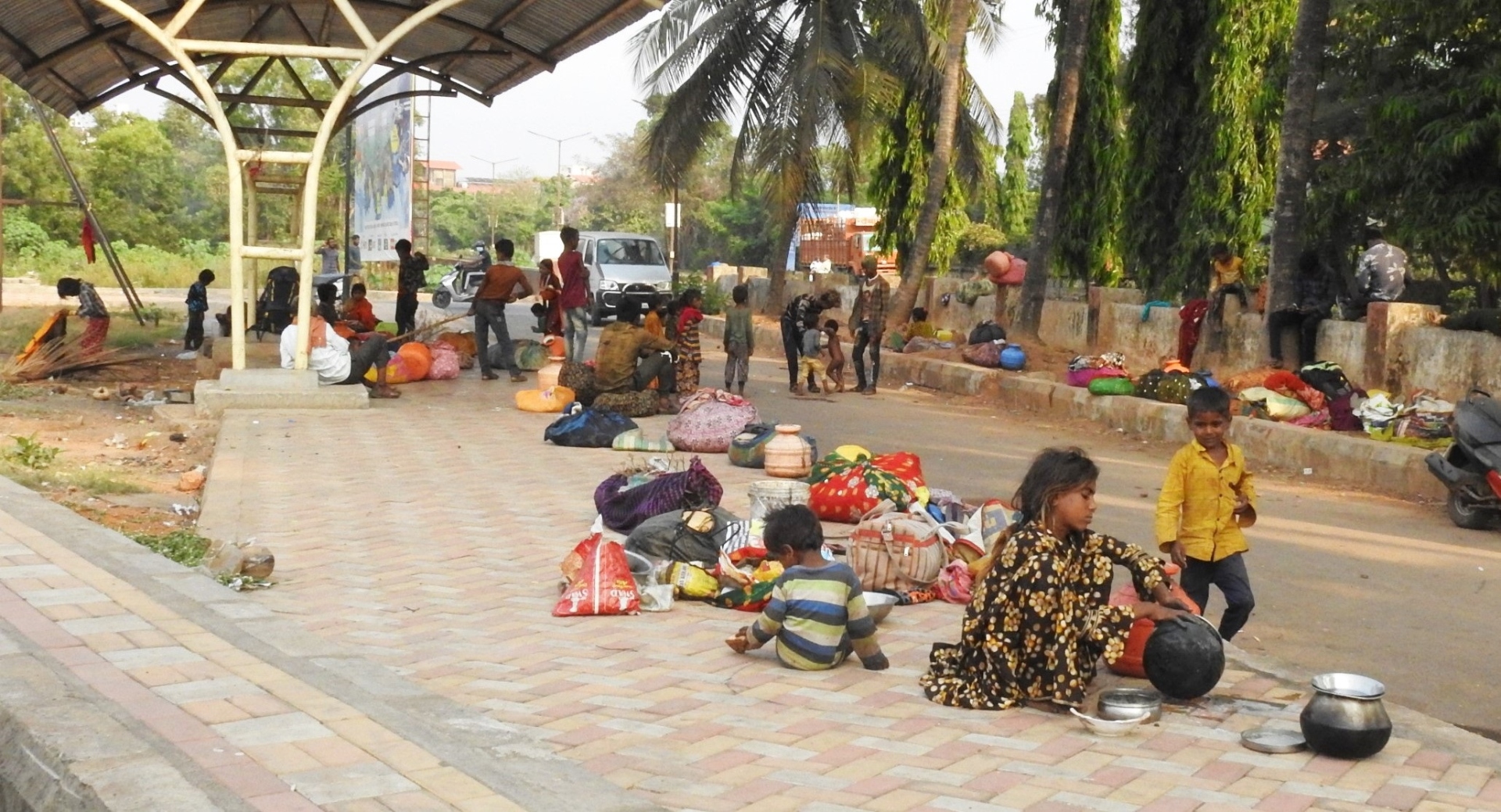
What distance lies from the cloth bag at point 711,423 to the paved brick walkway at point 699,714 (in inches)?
131

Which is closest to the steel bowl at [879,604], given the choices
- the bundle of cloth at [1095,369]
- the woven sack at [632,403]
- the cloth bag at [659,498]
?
the cloth bag at [659,498]

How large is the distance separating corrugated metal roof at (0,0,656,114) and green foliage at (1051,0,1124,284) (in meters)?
10.7

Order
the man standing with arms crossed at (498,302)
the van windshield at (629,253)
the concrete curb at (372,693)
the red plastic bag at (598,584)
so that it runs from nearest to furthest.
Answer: the concrete curb at (372,693) → the red plastic bag at (598,584) → the man standing with arms crossed at (498,302) → the van windshield at (629,253)

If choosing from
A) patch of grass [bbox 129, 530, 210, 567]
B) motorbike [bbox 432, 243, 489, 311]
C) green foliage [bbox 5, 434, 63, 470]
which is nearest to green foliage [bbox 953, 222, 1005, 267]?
motorbike [bbox 432, 243, 489, 311]

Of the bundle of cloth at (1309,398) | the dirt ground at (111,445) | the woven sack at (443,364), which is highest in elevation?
the bundle of cloth at (1309,398)

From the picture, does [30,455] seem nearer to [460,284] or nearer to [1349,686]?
[1349,686]

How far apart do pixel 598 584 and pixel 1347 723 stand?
10.4 feet

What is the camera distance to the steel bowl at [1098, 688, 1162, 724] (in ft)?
16.7

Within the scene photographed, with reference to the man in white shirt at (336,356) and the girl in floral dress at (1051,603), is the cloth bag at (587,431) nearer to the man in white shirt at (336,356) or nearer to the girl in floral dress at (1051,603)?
the man in white shirt at (336,356)

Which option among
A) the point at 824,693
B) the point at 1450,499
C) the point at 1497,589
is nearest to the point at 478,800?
the point at 824,693

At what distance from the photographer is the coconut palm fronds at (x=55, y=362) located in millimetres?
16062

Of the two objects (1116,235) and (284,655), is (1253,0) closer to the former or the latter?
(1116,235)

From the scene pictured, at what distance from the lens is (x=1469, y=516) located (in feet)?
32.1

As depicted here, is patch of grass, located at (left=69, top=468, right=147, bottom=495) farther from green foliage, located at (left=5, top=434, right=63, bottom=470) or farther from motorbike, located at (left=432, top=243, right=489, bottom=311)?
motorbike, located at (left=432, top=243, right=489, bottom=311)
